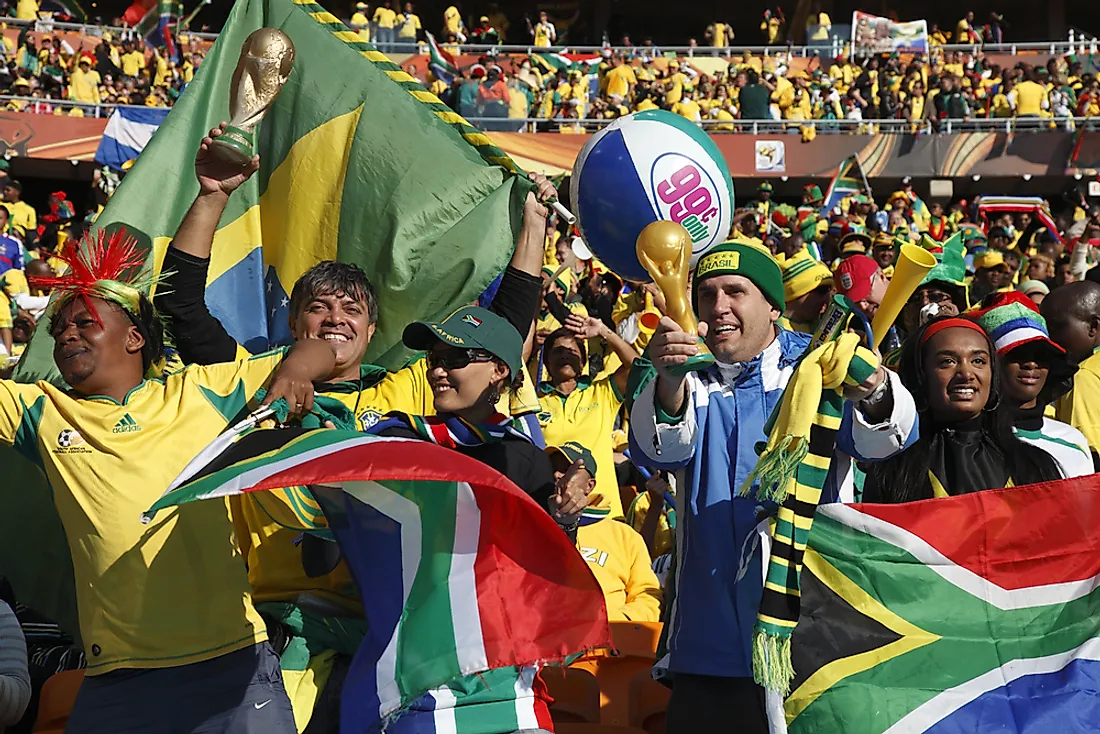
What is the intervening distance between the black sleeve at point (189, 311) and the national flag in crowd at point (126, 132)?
51.8 ft

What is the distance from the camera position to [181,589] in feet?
10.3

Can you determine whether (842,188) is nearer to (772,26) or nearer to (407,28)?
(407,28)

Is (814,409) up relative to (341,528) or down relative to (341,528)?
up

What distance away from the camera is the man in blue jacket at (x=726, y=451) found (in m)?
2.98

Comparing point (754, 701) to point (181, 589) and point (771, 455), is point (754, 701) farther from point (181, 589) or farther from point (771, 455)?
point (181, 589)

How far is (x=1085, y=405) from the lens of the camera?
4566 millimetres

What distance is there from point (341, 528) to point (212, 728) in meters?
0.65

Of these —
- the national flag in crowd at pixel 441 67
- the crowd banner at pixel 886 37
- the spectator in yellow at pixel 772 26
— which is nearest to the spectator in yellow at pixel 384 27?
the national flag in crowd at pixel 441 67

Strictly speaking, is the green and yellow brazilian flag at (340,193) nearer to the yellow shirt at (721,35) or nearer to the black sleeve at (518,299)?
the black sleeve at (518,299)

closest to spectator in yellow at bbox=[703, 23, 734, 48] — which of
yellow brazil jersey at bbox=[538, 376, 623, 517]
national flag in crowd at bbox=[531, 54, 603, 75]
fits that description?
national flag in crowd at bbox=[531, 54, 603, 75]

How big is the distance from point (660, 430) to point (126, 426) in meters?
1.35

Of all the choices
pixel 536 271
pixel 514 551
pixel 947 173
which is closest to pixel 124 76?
pixel 947 173

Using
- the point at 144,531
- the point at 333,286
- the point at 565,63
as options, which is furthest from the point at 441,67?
the point at 144,531

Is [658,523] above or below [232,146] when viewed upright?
below
